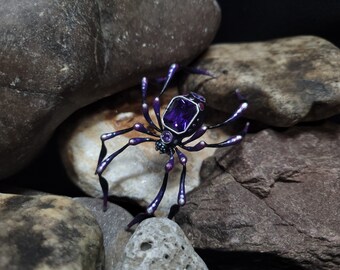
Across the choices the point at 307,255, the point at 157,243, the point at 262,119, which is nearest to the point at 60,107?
the point at 157,243

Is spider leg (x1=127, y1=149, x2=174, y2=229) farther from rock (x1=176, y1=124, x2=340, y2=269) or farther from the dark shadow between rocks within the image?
the dark shadow between rocks

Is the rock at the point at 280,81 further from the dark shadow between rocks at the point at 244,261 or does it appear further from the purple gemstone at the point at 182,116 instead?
the dark shadow between rocks at the point at 244,261

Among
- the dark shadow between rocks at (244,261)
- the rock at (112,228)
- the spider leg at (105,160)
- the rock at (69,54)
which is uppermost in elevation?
the rock at (69,54)

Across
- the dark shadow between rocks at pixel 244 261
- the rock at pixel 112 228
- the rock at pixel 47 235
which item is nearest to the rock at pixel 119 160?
the rock at pixel 112 228

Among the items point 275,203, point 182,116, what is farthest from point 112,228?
point 275,203

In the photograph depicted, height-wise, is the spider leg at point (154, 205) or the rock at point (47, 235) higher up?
the rock at point (47, 235)

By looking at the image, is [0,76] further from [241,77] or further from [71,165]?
[241,77]
